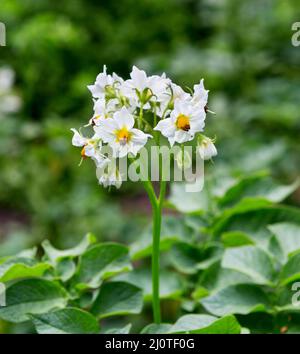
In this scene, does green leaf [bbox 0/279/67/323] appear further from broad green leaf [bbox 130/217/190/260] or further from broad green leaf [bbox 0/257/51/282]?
broad green leaf [bbox 130/217/190/260]

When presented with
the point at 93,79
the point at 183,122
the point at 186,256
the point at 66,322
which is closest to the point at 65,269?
the point at 66,322

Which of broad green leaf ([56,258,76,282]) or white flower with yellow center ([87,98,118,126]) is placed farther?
broad green leaf ([56,258,76,282])

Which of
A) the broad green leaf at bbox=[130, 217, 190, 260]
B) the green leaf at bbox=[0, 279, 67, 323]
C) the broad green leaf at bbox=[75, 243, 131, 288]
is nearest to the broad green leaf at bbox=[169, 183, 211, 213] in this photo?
the broad green leaf at bbox=[130, 217, 190, 260]

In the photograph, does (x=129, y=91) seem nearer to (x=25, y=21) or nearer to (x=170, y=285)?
(x=170, y=285)

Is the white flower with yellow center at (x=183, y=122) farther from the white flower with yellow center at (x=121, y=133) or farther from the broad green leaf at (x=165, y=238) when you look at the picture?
the broad green leaf at (x=165, y=238)

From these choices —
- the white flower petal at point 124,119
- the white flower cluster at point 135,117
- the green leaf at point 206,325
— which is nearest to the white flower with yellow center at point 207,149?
the white flower cluster at point 135,117
